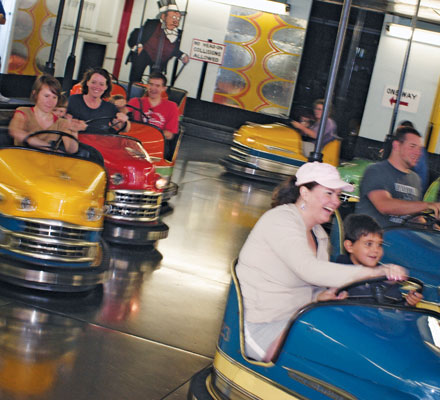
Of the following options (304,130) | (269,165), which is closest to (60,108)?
(269,165)

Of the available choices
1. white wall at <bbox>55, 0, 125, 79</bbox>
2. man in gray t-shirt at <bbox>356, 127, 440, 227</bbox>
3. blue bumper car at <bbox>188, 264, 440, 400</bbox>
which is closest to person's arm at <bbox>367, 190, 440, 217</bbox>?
man in gray t-shirt at <bbox>356, 127, 440, 227</bbox>

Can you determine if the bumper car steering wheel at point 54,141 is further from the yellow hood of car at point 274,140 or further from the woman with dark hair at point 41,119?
the yellow hood of car at point 274,140

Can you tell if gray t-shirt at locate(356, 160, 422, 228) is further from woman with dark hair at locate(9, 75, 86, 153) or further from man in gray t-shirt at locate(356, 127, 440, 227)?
woman with dark hair at locate(9, 75, 86, 153)

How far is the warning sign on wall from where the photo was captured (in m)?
12.3

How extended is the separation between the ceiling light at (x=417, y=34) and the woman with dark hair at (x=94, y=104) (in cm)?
760

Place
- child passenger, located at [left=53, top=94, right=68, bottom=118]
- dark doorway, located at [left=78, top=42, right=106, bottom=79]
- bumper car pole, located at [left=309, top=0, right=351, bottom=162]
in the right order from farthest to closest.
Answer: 1. dark doorway, located at [left=78, top=42, right=106, bottom=79]
2. child passenger, located at [left=53, top=94, right=68, bottom=118]
3. bumper car pole, located at [left=309, top=0, right=351, bottom=162]

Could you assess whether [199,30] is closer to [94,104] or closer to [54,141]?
[94,104]

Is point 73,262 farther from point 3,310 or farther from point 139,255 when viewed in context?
point 139,255

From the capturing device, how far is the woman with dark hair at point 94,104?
5039 mm

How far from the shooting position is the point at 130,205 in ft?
15.5

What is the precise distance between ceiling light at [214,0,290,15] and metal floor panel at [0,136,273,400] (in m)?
7.52

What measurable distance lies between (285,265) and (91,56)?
411 inches

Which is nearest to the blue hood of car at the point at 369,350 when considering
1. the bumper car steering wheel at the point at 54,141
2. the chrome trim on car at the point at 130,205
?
the bumper car steering wheel at the point at 54,141

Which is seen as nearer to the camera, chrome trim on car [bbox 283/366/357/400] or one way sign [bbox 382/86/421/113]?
chrome trim on car [bbox 283/366/357/400]
